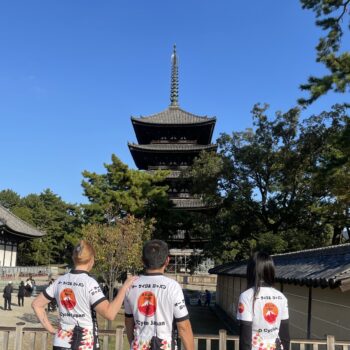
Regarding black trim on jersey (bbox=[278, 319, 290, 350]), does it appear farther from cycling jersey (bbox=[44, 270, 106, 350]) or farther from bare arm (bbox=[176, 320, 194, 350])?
cycling jersey (bbox=[44, 270, 106, 350])

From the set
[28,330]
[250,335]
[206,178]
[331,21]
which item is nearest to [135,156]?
[206,178]

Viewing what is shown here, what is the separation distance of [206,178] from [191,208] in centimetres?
923

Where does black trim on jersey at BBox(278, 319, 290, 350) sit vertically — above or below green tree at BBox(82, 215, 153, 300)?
below

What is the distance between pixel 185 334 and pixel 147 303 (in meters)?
0.33

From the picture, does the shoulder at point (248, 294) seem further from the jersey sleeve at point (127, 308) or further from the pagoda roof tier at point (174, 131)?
the pagoda roof tier at point (174, 131)

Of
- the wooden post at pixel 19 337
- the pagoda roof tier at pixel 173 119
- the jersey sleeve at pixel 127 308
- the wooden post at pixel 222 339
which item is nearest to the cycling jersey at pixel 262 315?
the jersey sleeve at pixel 127 308

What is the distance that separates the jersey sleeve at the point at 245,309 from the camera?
3.21 meters

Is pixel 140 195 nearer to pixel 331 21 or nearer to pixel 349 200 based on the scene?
pixel 349 200

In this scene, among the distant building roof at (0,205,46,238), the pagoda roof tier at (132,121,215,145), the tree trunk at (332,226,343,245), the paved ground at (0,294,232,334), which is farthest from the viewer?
the pagoda roof tier at (132,121,215,145)

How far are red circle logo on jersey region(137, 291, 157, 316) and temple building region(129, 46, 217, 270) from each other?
31.4m

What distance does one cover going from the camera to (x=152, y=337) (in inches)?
121

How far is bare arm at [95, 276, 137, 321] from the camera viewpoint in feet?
10.4

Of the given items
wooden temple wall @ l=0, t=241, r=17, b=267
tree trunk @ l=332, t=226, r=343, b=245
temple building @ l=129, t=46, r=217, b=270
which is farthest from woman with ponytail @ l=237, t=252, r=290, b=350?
wooden temple wall @ l=0, t=241, r=17, b=267

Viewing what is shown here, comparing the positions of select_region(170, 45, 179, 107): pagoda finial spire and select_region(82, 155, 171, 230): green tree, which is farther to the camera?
select_region(170, 45, 179, 107): pagoda finial spire
